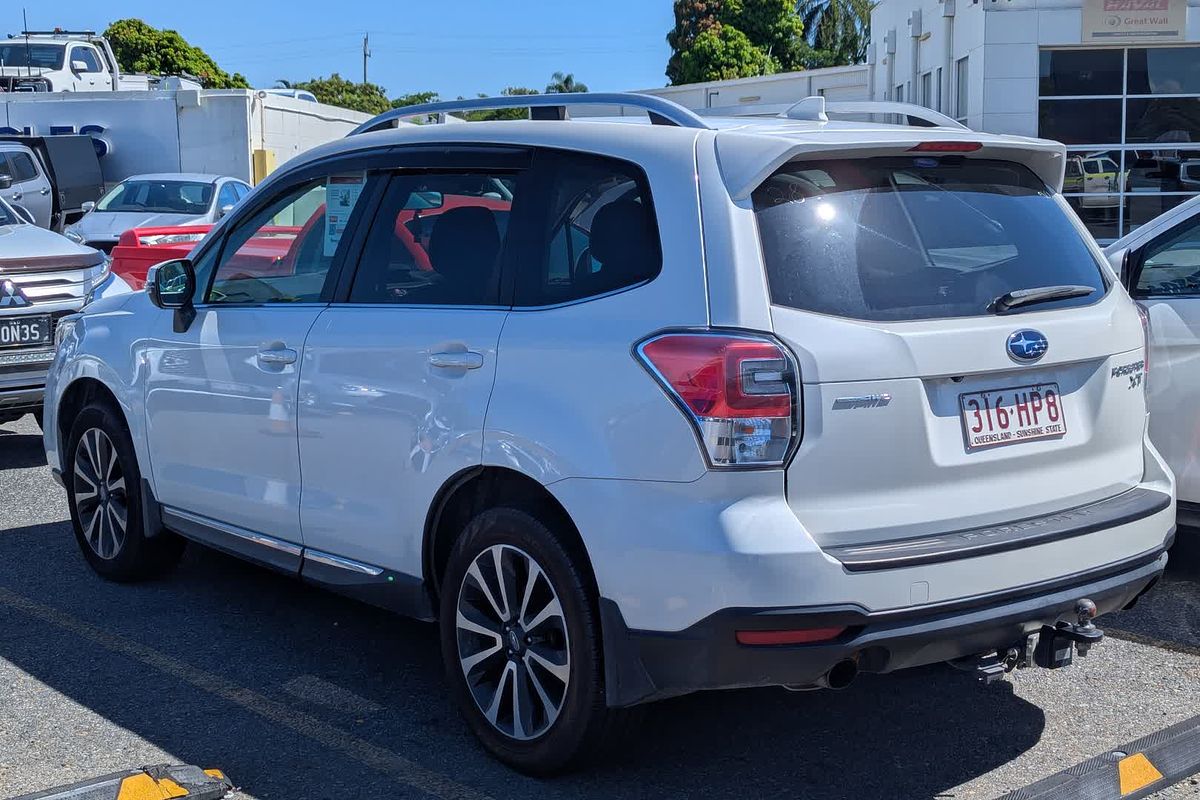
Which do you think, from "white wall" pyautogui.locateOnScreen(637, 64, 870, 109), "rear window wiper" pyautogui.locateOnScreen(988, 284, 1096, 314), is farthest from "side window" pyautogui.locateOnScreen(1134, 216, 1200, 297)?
"white wall" pyautogui.locateOnScreen(637, 64, 870, 109)

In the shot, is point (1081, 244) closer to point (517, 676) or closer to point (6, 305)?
point (517, 676)

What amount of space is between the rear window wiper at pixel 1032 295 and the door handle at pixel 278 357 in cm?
233

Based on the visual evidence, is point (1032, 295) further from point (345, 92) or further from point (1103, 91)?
point (345, 92)

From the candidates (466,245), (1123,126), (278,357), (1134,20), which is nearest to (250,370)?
(278,357)

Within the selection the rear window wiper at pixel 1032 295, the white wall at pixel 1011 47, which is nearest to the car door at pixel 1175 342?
the rear window wiper at pixel 1032 295

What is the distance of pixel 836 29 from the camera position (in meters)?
60.9

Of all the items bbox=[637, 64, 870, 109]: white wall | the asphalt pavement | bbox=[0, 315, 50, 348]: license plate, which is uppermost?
bbox=[637, 64, 870, 109]: white wall

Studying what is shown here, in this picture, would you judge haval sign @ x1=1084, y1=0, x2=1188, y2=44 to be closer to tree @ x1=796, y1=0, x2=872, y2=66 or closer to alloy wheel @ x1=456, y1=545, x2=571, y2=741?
alloy wheel @ x1=456, y1=545, x2=571, y2=741

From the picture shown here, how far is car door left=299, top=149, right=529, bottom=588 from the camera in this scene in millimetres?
4098

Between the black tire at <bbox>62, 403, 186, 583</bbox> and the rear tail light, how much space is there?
10.3ft

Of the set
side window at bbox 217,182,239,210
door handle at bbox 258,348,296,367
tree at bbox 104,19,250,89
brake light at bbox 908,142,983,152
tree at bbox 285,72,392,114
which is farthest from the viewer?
tree at bbox 285,72,392,114

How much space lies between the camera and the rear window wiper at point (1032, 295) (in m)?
3.75

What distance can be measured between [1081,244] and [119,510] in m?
4.00

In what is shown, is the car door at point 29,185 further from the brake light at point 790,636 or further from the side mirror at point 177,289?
the brake light at point 790,636
